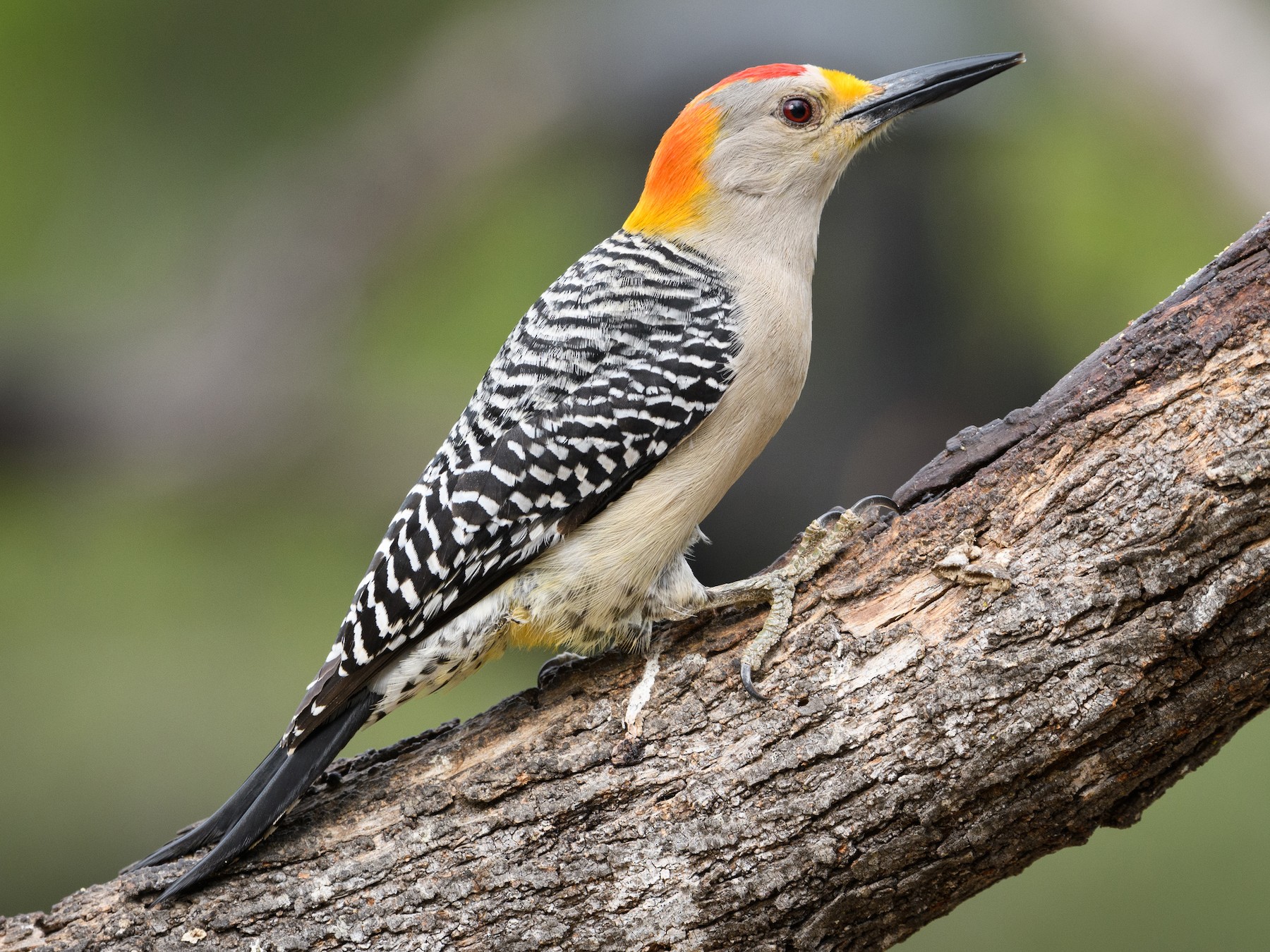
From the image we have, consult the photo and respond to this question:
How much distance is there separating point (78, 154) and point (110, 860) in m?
5.42

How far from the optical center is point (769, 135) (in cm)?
293

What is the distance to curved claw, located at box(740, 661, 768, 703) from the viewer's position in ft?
7.54

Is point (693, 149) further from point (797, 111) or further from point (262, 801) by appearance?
point (262, 801)

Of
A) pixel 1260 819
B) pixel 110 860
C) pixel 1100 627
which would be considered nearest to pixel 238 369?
pixel 110 860

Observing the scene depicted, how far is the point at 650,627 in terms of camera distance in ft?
8.50

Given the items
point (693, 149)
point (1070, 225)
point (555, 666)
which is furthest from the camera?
point (1070, 225)

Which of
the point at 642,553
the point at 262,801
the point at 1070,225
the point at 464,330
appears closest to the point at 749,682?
the point at 642,553

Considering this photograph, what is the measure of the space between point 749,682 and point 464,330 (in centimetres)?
581

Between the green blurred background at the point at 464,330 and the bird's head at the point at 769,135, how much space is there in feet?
8.20

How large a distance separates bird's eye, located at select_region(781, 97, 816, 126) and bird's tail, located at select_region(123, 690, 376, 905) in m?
1.88

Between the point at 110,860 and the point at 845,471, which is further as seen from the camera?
the point at 110,860

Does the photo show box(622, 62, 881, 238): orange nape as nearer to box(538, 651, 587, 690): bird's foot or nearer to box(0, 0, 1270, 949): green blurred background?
box(538, 651, 587, 690): bird's foot

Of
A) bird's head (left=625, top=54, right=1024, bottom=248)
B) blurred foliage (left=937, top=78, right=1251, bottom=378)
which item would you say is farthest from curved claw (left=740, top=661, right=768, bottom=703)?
blurred foliage (left=937, top=78, right=1251, bottom=378)

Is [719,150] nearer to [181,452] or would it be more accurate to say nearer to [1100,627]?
[1100,627]
